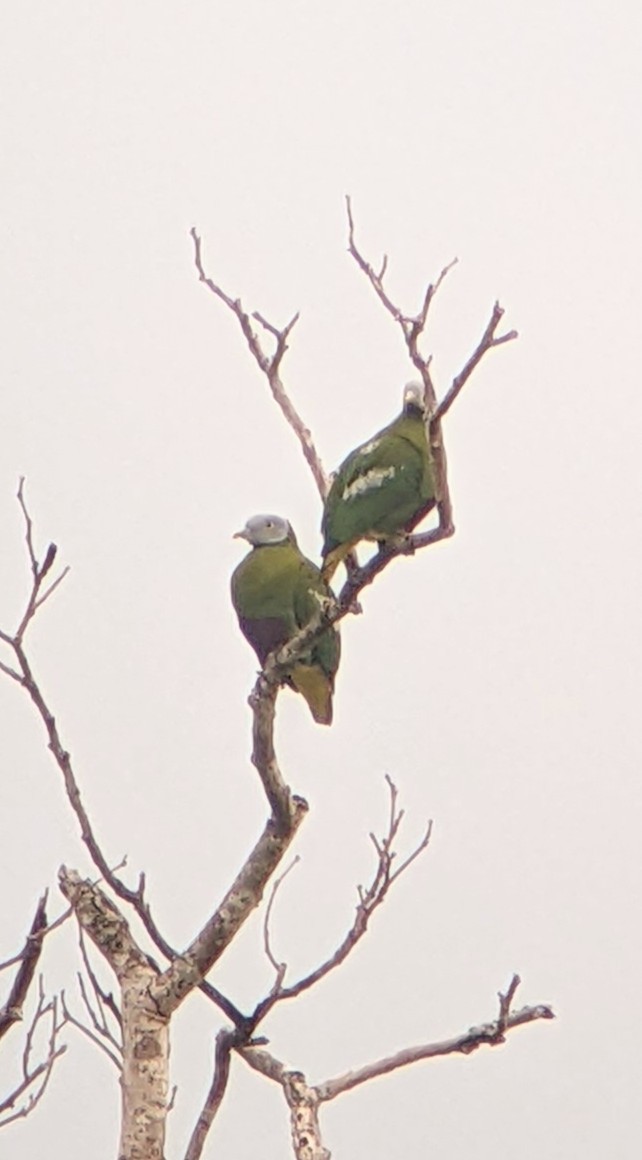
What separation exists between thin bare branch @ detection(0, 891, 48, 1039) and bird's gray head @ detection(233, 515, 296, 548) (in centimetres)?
200

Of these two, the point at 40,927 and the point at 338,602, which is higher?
the point at 338,602

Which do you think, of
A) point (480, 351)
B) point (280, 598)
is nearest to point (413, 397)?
point (280, 598)

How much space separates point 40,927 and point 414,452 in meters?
1.88

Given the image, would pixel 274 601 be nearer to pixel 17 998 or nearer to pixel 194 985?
pixel 194 985

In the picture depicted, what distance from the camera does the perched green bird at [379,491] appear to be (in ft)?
14.7

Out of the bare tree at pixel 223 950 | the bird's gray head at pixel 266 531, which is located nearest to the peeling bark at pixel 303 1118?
the bare tree at pixel 223 950

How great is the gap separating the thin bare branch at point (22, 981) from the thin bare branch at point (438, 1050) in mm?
722

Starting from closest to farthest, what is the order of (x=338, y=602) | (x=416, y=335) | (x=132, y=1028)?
(x=416, y=335)
(x=132, y=1028)
(x=338, y=602)

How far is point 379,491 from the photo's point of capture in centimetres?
450

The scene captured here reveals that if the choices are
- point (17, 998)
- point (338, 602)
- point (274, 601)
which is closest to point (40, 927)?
point (17, 998)

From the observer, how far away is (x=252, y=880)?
3.66 metres

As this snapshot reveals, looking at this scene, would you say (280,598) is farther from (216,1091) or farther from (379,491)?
(216,1091)

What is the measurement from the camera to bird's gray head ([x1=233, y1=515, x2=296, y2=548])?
5086 mm

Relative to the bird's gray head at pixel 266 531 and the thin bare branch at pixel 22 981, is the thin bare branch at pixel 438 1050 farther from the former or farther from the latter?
the bird's gray head at pixel 266 531
